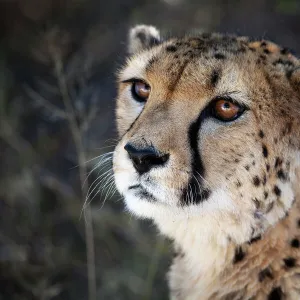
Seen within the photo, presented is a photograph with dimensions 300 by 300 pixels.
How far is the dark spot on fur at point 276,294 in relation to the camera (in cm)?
232

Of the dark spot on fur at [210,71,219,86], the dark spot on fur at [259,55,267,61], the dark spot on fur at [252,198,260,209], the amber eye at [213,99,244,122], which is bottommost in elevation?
the dark spot on fur at [252,198,260,209]

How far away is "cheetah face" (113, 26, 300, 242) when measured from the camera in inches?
90.2

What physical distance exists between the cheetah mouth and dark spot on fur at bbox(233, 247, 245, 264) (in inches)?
14.8

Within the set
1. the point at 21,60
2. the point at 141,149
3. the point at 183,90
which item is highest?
the point at 183,90

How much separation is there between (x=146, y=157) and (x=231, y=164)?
34 centimetres

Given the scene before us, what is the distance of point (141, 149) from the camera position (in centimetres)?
221

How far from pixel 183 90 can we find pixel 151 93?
0.18 meters

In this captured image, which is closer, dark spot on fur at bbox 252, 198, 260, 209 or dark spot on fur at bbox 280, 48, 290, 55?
dark spot on fur at bbox 252, 198, 260, 209

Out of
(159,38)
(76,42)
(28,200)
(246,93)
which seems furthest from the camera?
(76,42)

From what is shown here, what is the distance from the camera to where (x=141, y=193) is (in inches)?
92.0

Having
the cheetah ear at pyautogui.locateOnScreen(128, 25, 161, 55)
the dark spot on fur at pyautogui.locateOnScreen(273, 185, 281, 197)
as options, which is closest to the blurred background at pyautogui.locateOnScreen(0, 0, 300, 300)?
the cheetah ear at pyautogui.locateOnScreen(128, 25, 161, 55)

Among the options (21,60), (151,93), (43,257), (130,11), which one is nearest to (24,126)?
(21,60)

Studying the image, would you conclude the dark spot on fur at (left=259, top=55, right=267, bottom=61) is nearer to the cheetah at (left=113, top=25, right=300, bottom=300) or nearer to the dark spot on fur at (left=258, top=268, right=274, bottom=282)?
the cheetah at (left=113, top=25, right=300, bottom=300)

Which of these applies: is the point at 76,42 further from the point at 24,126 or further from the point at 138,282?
the point at 138,282
